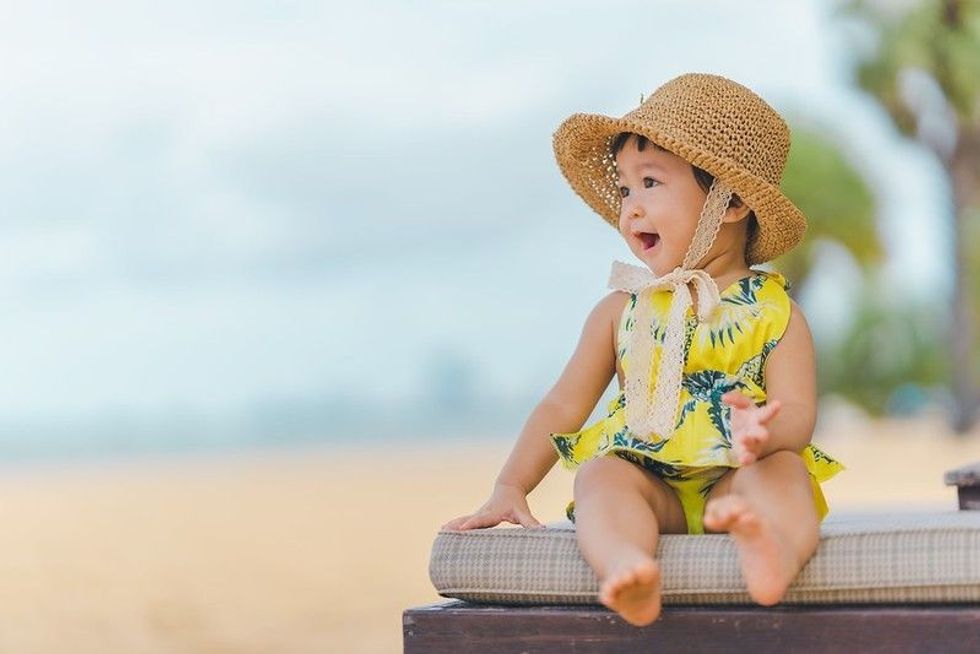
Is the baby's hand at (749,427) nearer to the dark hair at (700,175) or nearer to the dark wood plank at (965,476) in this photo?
the dark hair at (700,175)

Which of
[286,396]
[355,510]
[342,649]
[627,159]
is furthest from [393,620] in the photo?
[286,396]

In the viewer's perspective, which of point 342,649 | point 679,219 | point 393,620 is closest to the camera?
point 679,219

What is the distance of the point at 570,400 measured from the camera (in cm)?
315

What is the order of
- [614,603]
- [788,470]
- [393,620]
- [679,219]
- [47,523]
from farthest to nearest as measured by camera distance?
1. [47,523]
2. [393,620]
3. [679,219]
4. [788,470]
5. [614,603]

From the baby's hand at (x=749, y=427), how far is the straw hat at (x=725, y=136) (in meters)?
0.55

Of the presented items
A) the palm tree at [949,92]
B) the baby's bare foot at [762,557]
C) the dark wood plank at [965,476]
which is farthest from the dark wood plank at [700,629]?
the palm tree at [949,92]

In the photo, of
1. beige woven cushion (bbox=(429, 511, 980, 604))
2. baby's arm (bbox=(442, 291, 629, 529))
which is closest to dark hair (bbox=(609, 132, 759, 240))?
baby's arm (bbox=(442, 291, 629, 529))

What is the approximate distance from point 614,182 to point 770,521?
3.22 feet

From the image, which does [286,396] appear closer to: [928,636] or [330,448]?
[330,448]

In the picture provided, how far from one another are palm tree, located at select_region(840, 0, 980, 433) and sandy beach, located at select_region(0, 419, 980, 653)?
1419 mm

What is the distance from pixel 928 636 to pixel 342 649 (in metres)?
5.24

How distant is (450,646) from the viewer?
2.79m

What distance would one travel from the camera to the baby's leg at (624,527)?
2.44 meters

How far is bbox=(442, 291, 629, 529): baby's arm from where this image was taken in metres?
3.09
